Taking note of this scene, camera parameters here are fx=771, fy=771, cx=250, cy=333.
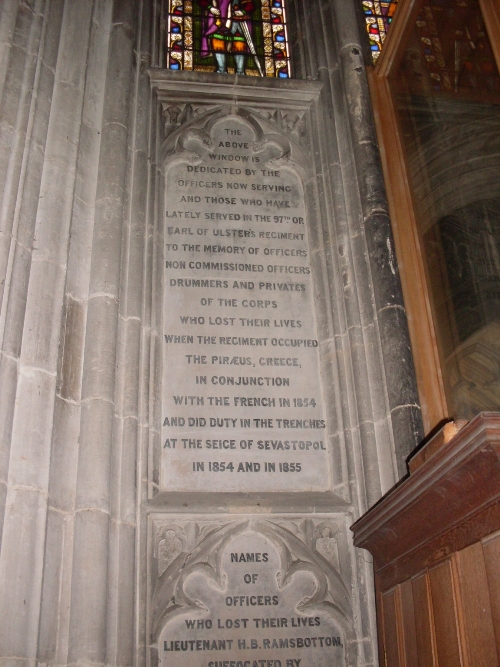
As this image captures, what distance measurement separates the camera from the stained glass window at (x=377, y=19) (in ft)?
21.7

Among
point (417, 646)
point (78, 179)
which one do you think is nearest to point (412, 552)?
point (417, 646)

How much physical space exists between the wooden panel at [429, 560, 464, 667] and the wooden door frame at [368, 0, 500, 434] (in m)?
1.50

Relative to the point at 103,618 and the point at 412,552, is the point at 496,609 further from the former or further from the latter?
the point at 103,618

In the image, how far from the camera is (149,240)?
5.02 meters

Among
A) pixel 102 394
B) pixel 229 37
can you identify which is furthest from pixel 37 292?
pixel 229 37

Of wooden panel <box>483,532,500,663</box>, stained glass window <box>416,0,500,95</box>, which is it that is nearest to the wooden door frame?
stained glass window <box>416,0,500,95</box>

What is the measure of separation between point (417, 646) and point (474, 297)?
183 cm

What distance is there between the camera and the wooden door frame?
4441 mm

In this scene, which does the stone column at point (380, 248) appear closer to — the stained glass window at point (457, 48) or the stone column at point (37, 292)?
the stained glass window at point (457, 48)

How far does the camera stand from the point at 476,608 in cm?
259

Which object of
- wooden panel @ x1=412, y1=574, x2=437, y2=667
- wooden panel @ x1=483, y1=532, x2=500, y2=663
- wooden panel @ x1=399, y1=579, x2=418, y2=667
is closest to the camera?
wooden panel @ x1=483, y1=532, x2=500, y2=663

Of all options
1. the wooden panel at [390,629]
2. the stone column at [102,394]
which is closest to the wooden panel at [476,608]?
the wooden panel at [390,629]

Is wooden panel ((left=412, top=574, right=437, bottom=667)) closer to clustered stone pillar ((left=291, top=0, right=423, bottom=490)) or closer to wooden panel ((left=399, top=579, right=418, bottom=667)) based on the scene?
→ wooden panel ((left=399, top=579, right=418, bottom=667))

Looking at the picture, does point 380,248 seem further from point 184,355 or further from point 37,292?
point 37,292
